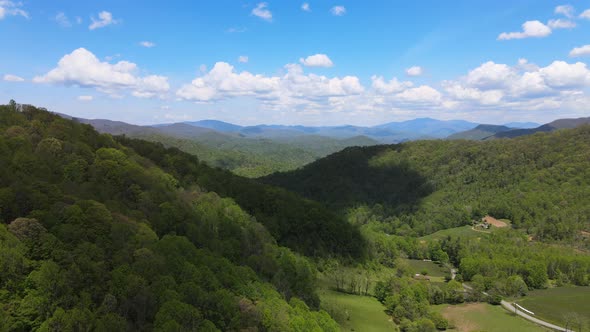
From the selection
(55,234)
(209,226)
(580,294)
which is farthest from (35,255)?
(580,294)

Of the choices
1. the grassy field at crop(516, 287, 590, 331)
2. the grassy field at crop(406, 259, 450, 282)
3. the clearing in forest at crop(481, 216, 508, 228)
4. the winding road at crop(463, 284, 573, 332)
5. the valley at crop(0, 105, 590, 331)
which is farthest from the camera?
the clearing in forest at crop(481, 216, 508, 228)

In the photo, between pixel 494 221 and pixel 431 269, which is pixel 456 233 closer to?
pixel 494 221

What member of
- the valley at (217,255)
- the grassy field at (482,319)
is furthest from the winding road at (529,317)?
the valley at (217,255)

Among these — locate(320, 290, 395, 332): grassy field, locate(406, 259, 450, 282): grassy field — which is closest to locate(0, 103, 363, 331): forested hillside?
locate(320, 290, 395, 332): grassy field

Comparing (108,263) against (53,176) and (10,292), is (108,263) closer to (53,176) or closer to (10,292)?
(10,292)

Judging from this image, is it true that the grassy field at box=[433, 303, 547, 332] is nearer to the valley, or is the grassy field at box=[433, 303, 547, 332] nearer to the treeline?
the valley

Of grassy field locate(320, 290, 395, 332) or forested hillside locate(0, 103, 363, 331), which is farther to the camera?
grassy field locate(320, 290, 395, 332)
